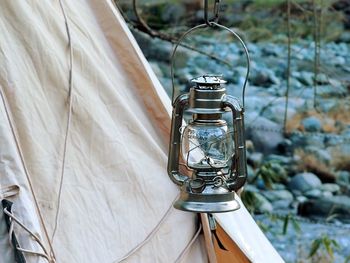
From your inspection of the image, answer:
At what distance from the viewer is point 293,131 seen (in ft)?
28.3

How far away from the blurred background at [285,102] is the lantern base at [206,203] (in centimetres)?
263

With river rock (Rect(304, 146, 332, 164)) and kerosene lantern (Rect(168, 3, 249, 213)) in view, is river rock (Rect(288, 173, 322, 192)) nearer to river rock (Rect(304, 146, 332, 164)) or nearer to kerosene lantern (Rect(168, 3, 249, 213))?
river rock (Rect(304, 146, 332, 164))

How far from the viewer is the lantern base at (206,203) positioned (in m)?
1.64

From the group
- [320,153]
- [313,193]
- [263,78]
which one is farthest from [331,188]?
[263,78]

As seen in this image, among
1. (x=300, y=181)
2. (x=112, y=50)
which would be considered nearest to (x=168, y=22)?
(x=300, y=181)

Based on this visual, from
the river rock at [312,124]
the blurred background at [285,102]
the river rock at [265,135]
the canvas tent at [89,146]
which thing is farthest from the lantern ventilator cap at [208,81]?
the river rock at [312,124]

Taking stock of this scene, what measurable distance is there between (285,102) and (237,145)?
A: 4969 mm

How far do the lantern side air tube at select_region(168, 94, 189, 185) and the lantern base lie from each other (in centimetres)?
5

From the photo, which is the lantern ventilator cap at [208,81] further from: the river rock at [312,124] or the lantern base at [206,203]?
the river rock at [312,124]

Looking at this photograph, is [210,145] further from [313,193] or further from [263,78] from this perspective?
[263,78]

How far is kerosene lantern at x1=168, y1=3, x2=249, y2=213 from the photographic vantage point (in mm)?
1635

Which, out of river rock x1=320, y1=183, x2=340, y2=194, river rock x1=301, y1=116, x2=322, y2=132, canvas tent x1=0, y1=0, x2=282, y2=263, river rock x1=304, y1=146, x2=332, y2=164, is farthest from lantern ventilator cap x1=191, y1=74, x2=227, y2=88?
river rock x1=301, y1=116, x2=322, y2=132

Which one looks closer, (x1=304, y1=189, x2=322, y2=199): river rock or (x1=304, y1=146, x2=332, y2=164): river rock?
(x1=304, y1=189, x2=322, y2=199): river rock

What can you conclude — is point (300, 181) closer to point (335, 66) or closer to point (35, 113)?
point (335, 66)
